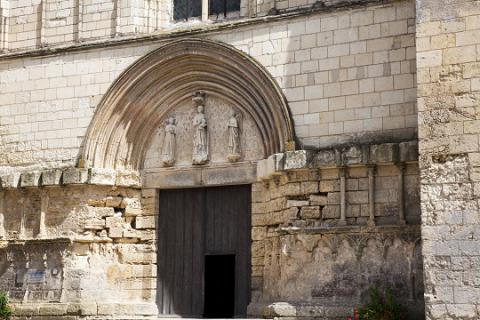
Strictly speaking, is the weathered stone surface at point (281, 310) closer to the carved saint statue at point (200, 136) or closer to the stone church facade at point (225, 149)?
the stone church facade at point (225, 149)

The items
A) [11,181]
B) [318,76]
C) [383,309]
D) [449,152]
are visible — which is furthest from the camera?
[11,181]

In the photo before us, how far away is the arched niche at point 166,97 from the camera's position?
38.2 feet

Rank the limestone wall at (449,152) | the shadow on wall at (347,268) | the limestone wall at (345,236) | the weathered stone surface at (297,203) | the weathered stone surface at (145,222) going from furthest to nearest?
the weathered stone surface at (145,222) → the weathered stone surface at (297,203) → the limestone wall at (345,236) → the shadow on wall at (347,268) → the limestone wall at (449,152)

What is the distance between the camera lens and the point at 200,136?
39.9 feet

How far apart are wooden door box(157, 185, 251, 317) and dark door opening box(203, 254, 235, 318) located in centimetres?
17

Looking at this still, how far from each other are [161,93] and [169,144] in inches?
30.4

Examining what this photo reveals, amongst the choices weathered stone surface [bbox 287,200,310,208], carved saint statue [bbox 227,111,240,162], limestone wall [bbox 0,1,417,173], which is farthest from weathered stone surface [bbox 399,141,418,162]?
carved saint statue [bbox 227,111,240,162]

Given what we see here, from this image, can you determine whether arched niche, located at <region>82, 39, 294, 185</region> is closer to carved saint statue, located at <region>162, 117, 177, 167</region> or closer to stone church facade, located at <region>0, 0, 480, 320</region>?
stone church facade, located at <region>0, 0, 480, 320</region>

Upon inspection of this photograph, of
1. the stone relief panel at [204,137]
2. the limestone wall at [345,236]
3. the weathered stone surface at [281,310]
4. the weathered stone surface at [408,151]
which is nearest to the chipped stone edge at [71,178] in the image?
the stone relief panel at [204,137]

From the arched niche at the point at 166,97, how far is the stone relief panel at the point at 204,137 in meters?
0.03

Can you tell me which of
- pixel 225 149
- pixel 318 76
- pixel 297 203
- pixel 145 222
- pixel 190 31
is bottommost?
pixel 145 222

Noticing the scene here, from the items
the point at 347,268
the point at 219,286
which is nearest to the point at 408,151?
the point at 347,268

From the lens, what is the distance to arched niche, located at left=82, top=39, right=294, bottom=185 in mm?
11648

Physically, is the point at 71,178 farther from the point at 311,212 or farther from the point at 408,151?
the point at 408,151
